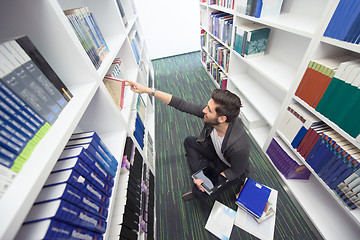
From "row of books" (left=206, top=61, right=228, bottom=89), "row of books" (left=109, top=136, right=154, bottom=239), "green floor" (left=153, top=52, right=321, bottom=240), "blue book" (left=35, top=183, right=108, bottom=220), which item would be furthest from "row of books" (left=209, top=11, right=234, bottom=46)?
"blue book" (left=35, top=183, right=108, bottom=220)

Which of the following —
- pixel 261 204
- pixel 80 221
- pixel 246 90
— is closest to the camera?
pixel 80 221

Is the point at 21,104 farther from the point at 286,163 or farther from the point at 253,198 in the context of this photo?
the point at 286,163

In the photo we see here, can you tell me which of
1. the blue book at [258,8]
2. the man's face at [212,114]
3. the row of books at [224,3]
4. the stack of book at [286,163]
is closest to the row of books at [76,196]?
the man's face at [212,114]

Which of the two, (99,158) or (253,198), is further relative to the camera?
(253,198)

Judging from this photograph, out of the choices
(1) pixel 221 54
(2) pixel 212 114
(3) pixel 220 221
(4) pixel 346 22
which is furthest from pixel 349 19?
(1) pixel 221 54

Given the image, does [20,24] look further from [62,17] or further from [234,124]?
[234,124]

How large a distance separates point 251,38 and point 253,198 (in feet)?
5.23

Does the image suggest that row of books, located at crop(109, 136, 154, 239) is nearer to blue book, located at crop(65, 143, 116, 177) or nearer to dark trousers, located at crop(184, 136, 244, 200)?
blue book, located at crop(65, 143, 116, 177)

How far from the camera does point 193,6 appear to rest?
3.87 meters

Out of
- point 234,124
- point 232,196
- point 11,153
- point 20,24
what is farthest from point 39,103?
point 232,196

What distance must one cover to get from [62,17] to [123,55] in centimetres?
112

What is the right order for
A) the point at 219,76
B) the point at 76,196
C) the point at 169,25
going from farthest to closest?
the point at 169,25
the point at 219,76
the point at 76,196

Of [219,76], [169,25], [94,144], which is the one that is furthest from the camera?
[169,25]

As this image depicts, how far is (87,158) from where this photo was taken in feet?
2.04
